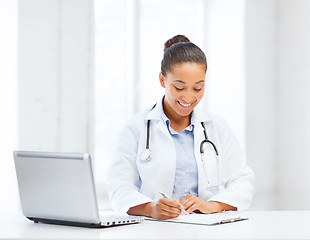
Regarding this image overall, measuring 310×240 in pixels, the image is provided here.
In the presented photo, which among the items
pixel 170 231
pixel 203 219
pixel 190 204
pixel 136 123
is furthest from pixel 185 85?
pixel 170 231

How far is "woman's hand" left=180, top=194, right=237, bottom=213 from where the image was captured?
219 cm

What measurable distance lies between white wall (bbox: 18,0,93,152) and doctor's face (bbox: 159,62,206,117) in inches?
50.1

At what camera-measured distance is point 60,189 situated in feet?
5.83

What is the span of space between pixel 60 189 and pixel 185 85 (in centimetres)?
83

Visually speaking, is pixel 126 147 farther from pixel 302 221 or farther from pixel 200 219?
pixel 302 221

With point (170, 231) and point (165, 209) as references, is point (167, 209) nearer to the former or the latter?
point (165, 209)

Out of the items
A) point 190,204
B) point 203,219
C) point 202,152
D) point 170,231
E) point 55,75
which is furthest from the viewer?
point 55,75

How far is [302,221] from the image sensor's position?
77.9 inches

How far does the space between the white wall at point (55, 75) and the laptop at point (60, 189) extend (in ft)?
4.92

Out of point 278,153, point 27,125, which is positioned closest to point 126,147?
point 27,125

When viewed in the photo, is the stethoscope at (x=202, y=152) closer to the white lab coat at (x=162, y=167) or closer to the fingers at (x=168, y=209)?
the white lab coat at (x=162, y=167)

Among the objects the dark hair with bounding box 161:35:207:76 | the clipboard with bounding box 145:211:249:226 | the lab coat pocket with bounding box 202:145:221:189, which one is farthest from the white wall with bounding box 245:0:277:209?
the clipboard with bounding box 145:211:249:226

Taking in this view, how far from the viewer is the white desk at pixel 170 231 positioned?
163cm

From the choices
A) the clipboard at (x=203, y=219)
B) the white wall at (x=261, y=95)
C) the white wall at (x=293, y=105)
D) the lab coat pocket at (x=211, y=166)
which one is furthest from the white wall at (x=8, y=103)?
the white wall at (x=293, y=105)
